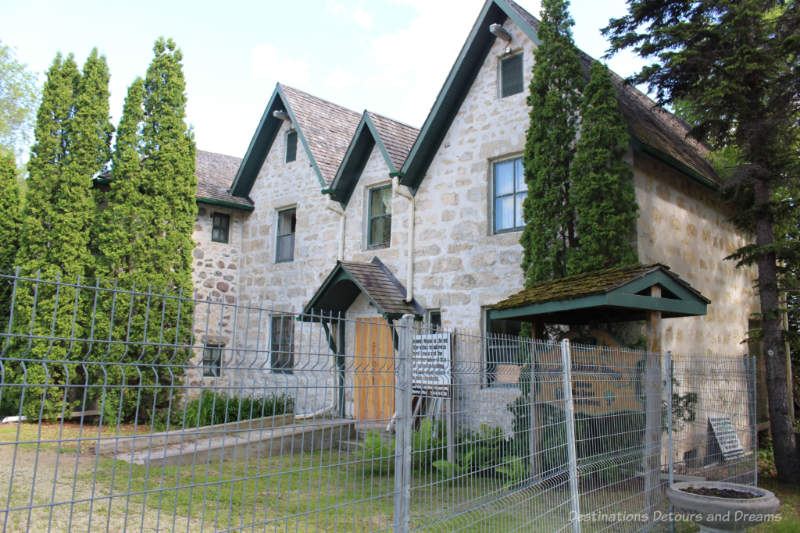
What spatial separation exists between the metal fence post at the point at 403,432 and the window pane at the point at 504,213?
7711 mm

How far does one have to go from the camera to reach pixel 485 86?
12062 mm

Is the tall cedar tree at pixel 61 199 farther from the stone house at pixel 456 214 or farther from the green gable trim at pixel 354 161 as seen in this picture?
the green gable trim at pixel 354 161

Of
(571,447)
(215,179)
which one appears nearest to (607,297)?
(571,447)

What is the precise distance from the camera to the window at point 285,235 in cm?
1591

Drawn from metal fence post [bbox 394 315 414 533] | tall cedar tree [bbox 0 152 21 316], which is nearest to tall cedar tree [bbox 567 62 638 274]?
metal fence post [bbox 394 315 414 533]

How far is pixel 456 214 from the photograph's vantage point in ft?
39.8

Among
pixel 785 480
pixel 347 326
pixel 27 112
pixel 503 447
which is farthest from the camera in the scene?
pixel 27 112

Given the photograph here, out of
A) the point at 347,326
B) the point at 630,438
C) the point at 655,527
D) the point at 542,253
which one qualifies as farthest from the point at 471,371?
the point at 347,326

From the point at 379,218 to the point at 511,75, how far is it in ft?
13.9

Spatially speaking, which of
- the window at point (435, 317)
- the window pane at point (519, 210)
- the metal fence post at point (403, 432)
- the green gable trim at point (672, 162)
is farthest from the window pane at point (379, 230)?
the metal fence post at point (403, 432)

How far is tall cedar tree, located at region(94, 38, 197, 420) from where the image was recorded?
44.9ft

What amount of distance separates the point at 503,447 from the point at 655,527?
10.1 ft

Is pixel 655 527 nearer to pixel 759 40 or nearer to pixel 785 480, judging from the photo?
pixel 785 480

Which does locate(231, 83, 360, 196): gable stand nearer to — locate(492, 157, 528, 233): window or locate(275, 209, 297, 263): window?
locate(275, 209, 297, 263): window
